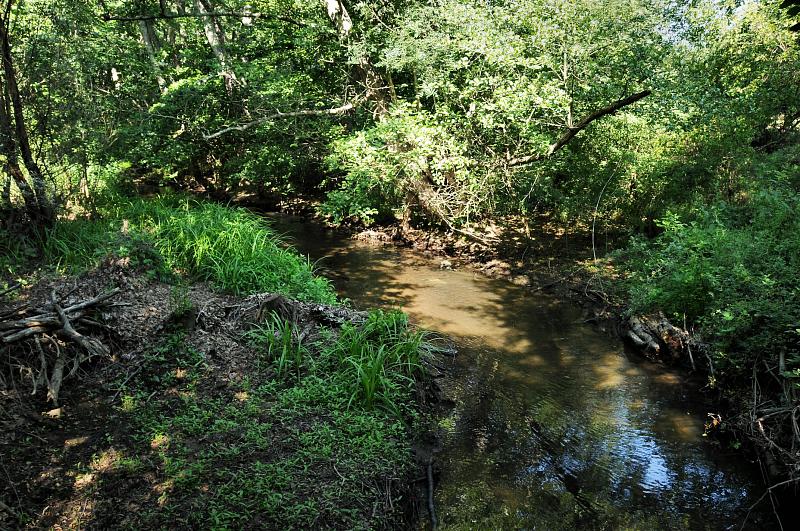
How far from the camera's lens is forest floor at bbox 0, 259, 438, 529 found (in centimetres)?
329

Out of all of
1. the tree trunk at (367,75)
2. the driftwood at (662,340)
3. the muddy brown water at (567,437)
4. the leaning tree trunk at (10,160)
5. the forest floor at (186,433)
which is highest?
the tree trunk at (367,75)

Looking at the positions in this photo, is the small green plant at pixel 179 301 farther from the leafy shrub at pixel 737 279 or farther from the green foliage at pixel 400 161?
the green foliage at pixel 400 161

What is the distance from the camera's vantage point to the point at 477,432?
5.13 meters

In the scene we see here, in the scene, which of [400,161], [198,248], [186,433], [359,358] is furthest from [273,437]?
[400,161]

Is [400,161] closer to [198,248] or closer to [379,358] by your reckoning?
[198,248]

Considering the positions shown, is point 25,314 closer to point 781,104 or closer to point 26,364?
point 26,364

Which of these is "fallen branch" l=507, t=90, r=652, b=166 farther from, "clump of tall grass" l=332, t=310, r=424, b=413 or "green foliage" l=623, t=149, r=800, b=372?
"clump of tall grass" l=332, t=310, r=424, b=413

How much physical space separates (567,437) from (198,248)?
523 cm

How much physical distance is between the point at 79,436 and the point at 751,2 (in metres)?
14.3

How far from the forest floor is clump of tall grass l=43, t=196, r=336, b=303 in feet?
2.78

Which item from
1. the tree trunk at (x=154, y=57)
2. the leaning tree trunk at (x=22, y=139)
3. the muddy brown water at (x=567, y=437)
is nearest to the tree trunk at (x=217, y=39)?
the tree trunk at (x=154, y=57)

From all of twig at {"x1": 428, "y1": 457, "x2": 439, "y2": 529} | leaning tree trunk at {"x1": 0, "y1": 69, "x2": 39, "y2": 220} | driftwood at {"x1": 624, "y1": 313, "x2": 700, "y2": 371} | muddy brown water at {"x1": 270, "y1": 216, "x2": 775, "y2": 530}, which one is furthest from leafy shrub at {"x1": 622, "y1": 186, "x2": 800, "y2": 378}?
leaning tree trunk at {"x1": 0, "y1": 69, "x2": 39, "y2": 220}

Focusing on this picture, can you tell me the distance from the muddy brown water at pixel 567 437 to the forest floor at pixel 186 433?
23.8 inches

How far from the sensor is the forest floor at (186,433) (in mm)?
3293
